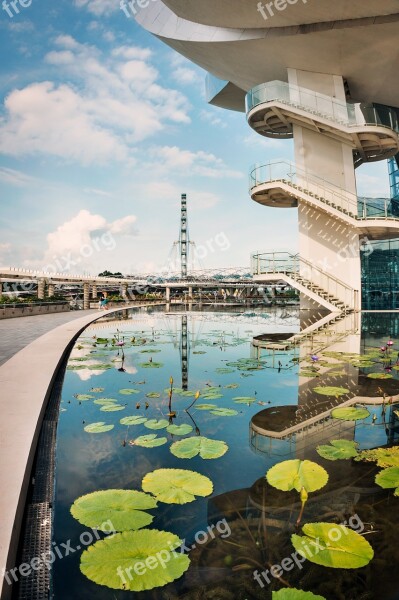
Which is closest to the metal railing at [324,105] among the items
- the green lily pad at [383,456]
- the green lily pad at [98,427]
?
the green lily pad at [383,456]

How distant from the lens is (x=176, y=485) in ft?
9.25

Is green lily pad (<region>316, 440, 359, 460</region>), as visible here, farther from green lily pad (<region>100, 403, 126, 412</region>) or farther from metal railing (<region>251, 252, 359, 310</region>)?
metal railing (<region>251, 252, 359, 310</region>)

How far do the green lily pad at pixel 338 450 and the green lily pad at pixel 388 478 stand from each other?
0.39 metres

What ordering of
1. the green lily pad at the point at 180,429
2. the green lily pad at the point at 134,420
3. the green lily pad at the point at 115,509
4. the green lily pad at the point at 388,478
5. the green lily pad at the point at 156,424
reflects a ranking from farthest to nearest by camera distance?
the green lily pad at the point at 134,420 → the green lily pad at the point at 156,424 → the green lily pad at the point at 180,429 → the green lily pad at the point at 388,478 → the green lily pad at the point at 115,509

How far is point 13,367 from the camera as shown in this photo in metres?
6.81

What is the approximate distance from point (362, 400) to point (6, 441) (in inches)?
180

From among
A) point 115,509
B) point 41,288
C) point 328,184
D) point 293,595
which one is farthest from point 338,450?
point 41,288

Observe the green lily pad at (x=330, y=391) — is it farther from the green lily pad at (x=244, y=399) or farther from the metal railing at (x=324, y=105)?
the metal railing at (x=324, y=105)

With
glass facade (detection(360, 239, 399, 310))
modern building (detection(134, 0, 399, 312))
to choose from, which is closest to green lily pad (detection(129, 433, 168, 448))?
modern building (detection(134, 0, 399, 312))

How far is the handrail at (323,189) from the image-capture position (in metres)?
23.0

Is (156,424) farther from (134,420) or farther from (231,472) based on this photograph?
(231,472)

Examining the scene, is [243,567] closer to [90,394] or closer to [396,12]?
[90,394]

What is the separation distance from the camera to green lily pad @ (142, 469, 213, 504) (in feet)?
8.70

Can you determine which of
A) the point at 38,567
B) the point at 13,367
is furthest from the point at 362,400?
the point at 13,367
